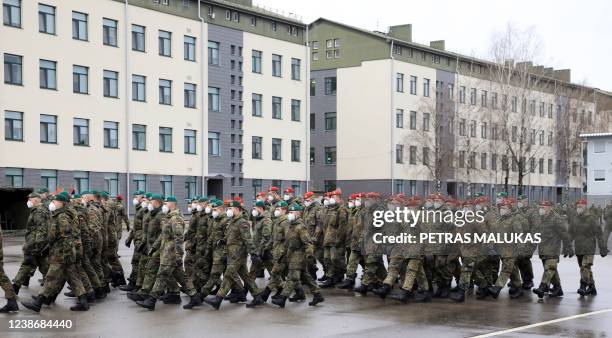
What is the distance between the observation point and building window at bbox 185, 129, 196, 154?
48.7m

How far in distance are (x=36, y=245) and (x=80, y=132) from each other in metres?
30.1

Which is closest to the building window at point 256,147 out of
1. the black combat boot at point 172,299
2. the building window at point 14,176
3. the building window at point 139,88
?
the building window at point 139,88

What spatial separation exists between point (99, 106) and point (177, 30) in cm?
694

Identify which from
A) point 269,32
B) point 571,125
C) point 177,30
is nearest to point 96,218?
point 177,30

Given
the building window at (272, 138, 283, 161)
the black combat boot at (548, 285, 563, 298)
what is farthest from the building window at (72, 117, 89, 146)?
the black combat boot at (548, 285, 563, 298)

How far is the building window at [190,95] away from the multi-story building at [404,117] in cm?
1718

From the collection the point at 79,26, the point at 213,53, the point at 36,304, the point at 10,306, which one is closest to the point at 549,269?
the point at 36,304

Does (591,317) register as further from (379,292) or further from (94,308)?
(94,308)

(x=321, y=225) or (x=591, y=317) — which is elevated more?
(x=321, y=225)

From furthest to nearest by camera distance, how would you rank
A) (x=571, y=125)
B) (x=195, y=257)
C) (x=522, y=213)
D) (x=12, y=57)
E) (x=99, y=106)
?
1. (x=571, y=125)
2. (x=99, y=106)
3. (x=12, y=57)
4. (x=522, y=213)
5. (x=195, y=257)

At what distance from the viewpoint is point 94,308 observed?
14.3 m

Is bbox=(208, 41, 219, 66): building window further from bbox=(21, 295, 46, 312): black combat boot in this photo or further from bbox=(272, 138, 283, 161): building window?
bbox=(21, 295, 46, 312): black combat boot

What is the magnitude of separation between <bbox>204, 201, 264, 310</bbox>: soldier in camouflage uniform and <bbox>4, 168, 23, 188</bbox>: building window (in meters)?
27.4

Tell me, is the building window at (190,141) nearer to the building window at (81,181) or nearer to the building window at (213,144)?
the building window at (213,144)
